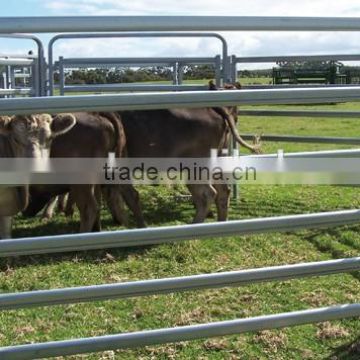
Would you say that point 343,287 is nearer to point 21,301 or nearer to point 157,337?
point 157,337

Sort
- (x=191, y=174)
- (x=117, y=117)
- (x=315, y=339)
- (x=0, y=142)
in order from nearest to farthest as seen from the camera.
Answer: (x=315, y=339) < (x=0, y=142) < (x=117, y=117) < (x=191, y=174)

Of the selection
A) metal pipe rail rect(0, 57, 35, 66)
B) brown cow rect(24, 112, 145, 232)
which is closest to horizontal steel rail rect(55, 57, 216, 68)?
metal pipe rail rect(0, 57, 35, 66)

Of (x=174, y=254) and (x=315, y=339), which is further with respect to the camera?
(x=174, y=254)

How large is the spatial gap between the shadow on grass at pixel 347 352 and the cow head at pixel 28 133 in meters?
2.82

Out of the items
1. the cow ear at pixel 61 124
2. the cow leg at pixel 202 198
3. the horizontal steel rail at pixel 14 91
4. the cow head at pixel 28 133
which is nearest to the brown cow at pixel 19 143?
the cow head at pixel 28 133

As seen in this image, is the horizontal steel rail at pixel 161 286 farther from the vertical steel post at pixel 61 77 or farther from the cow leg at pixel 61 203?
the vertical steel post at pixel 61 77

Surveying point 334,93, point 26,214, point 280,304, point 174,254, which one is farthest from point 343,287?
point 26,214

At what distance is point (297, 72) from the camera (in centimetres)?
1714

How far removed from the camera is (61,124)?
5422 mm

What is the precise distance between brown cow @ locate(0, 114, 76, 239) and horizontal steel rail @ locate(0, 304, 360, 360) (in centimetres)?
275

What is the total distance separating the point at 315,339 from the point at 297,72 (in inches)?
567

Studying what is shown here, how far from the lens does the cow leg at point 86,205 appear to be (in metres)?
5.94

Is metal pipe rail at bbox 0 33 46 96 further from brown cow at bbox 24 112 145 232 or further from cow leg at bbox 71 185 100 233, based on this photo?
cow leg at bbox 71 185 100 233

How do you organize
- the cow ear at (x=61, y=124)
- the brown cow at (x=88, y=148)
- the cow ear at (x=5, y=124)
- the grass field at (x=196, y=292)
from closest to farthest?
the grass field at (x=196, y=292) → the cow ear at (x=5, y=124) → the cow ear at (x=61, y=124) → the brown cow at (x=88, y=148)
